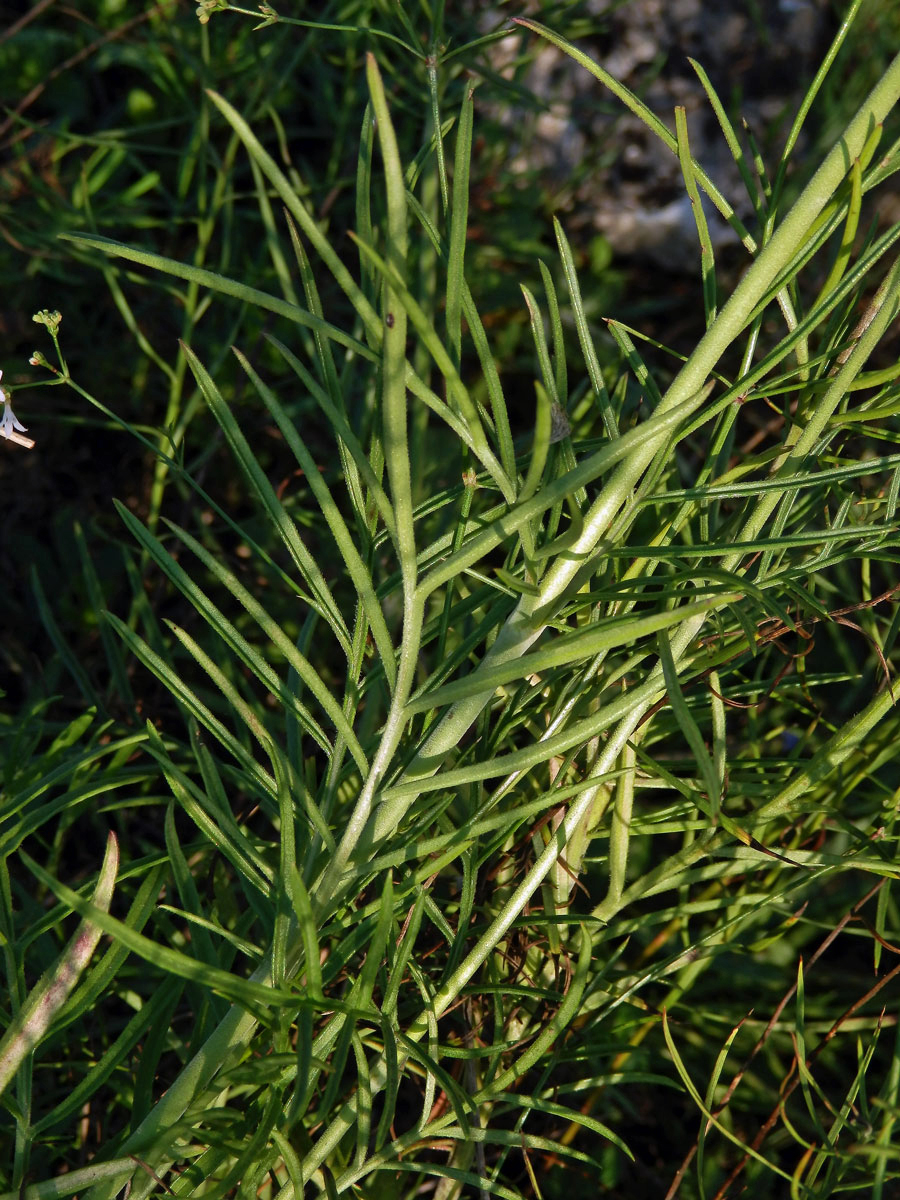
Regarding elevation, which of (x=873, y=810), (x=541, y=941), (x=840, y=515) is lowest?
(x=873, y=810)

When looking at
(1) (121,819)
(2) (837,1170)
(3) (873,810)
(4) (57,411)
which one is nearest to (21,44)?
Answer: (4) (57,411)

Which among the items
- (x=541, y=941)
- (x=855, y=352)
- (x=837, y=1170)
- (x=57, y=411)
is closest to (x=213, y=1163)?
(x=541, y=941)

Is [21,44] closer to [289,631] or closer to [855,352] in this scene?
[289,631]

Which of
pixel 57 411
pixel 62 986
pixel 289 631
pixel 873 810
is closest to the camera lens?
pixel 62 986

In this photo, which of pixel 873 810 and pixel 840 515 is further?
pixel 873 810

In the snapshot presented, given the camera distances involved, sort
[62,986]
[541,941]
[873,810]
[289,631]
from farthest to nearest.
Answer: [289,631], [873,810], [541,941], [62,986]

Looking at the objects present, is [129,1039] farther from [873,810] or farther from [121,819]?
[873,810]

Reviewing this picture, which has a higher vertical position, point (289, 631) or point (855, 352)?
point (855, 352)
